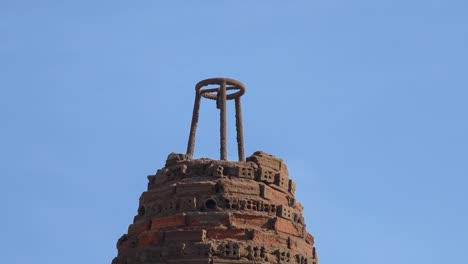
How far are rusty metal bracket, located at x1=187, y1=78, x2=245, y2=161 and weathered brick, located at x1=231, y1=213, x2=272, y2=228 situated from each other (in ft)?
11.7

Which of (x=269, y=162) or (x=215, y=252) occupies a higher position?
(x=269, y=162)

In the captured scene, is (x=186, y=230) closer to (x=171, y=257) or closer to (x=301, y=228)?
(x=171, y=257)

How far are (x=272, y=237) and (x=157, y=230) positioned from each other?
14.3ft

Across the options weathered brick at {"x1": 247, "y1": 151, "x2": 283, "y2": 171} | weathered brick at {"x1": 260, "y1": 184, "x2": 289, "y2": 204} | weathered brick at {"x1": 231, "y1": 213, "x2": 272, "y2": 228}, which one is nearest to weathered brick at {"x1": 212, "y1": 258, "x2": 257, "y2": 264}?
weathered brick at {"x1": 231, "y1": 213, "x2": 272, "y2": 228}

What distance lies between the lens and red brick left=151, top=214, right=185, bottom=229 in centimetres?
3750

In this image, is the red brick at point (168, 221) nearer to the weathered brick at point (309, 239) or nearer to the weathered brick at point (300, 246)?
the weathered brick at point (300, 246)

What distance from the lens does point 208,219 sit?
37250 mm

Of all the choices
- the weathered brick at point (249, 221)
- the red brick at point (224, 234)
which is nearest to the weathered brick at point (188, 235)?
the red brick at point (224, 234)

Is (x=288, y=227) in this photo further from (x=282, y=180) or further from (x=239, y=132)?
(x=239, y=132)

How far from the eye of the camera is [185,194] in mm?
38219

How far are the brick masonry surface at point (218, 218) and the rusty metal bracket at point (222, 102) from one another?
1.68 metres

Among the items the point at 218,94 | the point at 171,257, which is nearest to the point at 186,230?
the point at 171,257

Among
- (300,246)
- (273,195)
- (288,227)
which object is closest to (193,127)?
(273,195)

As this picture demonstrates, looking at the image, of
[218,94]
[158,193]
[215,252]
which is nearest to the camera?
[215,252]
